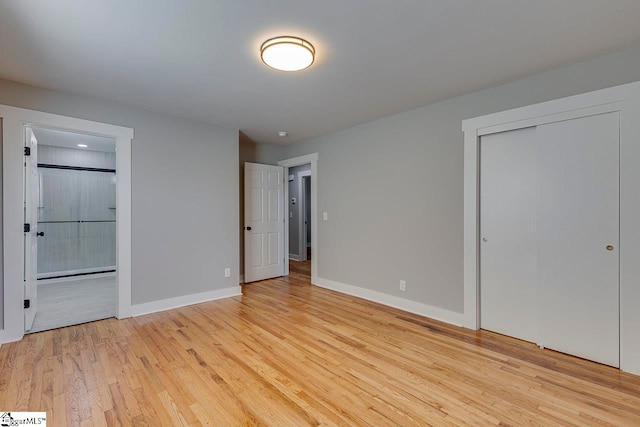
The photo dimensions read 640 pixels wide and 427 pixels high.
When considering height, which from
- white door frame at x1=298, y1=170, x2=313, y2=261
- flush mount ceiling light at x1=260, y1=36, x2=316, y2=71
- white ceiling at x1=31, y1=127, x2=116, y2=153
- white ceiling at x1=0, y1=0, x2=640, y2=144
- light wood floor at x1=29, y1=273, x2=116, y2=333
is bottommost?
light wood floor at x1=29, y1=273, x2=116, y2=333

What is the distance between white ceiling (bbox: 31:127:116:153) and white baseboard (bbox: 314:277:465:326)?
4205 millimetres

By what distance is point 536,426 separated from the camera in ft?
5.52

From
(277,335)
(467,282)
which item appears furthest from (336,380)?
(467,282)

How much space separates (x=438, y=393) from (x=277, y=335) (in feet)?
5.07

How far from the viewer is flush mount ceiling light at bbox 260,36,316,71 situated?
2.11 metres

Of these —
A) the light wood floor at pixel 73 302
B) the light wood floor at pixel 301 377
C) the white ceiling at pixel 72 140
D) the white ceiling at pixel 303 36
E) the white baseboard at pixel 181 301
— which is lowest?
the light wood floor at pixel 301 377

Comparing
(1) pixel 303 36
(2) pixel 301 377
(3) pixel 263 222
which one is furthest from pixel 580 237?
(3) pixel 263 222

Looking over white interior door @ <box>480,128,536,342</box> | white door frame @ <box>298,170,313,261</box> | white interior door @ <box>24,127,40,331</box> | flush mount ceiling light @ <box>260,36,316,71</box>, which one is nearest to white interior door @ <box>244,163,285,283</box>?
white door frame @ <box>298,170,313,261</box>

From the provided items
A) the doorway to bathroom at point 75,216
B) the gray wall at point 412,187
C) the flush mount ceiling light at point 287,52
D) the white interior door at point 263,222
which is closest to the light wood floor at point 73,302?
the doorway to bathroom at point 75,216

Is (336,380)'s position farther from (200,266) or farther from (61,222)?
(61,222)

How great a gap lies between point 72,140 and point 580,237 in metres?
7.11

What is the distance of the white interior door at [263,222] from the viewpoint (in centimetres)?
510

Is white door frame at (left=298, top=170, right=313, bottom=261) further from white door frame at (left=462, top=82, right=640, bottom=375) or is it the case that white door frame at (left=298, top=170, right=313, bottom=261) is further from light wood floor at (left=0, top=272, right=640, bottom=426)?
white door frame at (left=462, top=82, right=640, bottom=375)

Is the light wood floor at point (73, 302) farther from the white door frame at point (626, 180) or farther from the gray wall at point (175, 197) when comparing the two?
the white door frame at point (626, 180)
